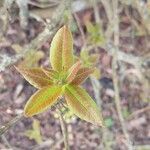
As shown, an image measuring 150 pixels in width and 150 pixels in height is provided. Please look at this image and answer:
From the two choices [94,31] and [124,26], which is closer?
[94,31]

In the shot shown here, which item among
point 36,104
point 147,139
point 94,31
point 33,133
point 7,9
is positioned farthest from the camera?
point 147,139

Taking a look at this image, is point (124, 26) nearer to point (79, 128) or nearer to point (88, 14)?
point (88, 14)

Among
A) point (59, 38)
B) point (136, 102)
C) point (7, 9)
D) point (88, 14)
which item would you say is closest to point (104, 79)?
point (136, 102)

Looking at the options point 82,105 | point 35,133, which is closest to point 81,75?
point 82,105

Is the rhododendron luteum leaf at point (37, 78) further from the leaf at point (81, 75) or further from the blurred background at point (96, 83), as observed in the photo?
the blurred background at point (96, 83)

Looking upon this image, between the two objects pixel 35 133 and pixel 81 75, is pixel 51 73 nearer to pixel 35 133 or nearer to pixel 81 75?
pixel 81 75

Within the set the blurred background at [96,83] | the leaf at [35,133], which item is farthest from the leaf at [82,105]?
the leaf at [35,133]

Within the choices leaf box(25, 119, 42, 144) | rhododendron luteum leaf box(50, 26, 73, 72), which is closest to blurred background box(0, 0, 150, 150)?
leaf box(25, 119, 42, 144)
